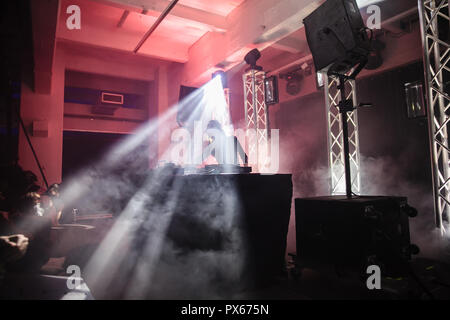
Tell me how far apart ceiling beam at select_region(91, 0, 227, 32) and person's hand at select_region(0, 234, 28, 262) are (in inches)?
152

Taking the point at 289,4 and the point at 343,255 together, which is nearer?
the point at 343,255

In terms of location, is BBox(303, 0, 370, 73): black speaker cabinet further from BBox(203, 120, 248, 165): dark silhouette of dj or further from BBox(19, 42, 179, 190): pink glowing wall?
BBox(19, 42, 179, 190): pink glowing wall

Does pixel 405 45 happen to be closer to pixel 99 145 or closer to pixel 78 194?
pixel 78 194

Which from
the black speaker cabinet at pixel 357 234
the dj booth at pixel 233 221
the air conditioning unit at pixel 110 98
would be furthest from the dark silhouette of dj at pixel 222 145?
the air conditioning unit at pixel 110 98

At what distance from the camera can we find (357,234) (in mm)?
1990

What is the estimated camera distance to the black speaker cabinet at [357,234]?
1.98 metres

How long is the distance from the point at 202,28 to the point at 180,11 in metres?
0.65

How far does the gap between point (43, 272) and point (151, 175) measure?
3.99 feet

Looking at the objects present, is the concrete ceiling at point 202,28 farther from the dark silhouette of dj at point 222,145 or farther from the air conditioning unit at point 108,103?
the dark silhouette of dj at point 222,145

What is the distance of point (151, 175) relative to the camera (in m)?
2.62

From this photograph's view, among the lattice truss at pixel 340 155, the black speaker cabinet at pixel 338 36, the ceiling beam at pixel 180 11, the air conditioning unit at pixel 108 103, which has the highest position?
the ceiling beam at pixel 180 11

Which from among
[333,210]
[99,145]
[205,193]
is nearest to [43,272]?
[205,193]

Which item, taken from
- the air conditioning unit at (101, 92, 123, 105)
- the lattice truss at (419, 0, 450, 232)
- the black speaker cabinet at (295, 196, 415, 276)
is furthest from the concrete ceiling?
the black speaker cabinet at (295, 196, 415, 276)

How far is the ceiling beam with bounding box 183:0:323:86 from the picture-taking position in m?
3.86
